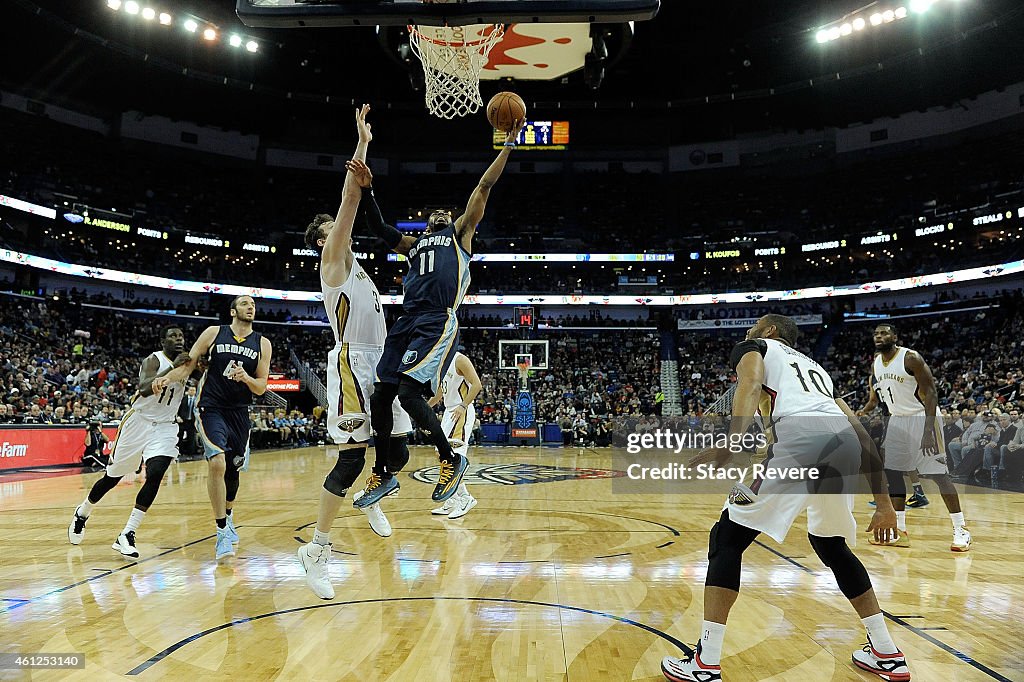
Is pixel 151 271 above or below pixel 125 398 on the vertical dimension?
above

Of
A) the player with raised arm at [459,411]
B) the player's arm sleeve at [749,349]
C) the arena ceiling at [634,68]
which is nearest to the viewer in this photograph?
the player's arm sleeve at [749,349]

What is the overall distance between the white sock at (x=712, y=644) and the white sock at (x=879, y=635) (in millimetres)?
689

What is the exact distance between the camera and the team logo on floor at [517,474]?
12055mm

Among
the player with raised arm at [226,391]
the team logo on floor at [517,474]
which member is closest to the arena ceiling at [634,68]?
the team logo on floor at [517,474]

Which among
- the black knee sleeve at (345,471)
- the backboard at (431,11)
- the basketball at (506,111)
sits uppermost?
the backboard at (431,11)

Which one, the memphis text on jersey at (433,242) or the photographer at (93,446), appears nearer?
the memphis text on jersey at (433,242)

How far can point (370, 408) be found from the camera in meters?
4.54

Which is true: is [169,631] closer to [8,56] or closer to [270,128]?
[8,56]

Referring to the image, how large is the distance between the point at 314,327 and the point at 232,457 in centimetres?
3172

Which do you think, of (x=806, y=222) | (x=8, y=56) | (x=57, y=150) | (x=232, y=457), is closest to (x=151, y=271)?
(x=57, y=150)

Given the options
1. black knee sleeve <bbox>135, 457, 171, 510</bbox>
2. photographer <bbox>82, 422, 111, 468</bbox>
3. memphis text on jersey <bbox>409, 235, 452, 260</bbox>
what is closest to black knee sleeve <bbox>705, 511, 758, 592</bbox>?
memphis text on jersey <bbox>409, 235, 452, 260</bbox>

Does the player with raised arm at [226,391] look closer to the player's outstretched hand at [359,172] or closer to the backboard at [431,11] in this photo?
the player's outstretched hand at [359,172]

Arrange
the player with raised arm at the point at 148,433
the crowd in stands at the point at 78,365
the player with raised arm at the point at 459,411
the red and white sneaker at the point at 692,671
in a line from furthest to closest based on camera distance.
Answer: the crowd in stands at the point at 78,365 → the player with raised arm at the point at 459,411 → the player with raised arm at the point at 148,433 → the red and white sneaker at the point at 692,671

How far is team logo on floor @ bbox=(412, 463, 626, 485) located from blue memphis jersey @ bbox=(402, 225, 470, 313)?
719 cm
